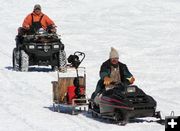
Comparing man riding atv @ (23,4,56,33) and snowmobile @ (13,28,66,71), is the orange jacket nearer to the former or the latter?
man riding atv @ (23,4,56,33)

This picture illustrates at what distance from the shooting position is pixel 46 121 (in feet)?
40.8

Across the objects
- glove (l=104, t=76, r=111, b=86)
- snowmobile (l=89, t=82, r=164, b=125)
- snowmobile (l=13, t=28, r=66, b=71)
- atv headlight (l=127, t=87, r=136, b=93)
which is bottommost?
snowmobile (l=89, t=82, r=164, b=125)

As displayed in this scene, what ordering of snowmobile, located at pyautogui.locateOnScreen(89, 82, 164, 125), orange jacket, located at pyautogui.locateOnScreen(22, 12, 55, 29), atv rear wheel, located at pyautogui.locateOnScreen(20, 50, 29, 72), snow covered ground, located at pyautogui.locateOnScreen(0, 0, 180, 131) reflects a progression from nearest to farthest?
1. snowmobile, located at pyautogui.locateOnScreen(89, 82, 164, 125)
2. snow covered ground, located at pyautogui.locateOnScreen(0, 0, 180, 131)
3. atv rear wheel, located at pyautogui.locateOnScreen(20, 50, 29, 72)
4. orange jacket, located at pyautogui.locateOnScreen(22, 12, 55, 29)

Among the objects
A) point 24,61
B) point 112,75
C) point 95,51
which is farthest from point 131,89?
point 95,51

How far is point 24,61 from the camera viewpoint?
2036cm

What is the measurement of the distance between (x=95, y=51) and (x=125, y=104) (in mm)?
14015

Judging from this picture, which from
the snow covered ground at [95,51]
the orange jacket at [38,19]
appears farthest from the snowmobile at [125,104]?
the orange jacket at [38,19]

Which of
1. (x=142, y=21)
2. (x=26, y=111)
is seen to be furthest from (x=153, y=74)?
(x=142, y=21)

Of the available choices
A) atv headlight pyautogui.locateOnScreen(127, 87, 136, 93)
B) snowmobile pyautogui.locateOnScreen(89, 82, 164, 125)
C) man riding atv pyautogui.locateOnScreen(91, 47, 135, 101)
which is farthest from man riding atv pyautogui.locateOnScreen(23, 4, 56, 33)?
atv headlight pyautogui.locateOnScreen(127, 87, 136, 93)

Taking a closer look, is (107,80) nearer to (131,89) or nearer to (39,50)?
(131,89)

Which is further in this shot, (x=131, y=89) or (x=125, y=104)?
(x=131, y=89)

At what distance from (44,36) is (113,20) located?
14.6 meters

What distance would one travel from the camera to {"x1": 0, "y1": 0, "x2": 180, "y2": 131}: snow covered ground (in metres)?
12.8

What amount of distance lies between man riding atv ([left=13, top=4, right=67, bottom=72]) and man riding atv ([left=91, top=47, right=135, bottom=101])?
762 cm
